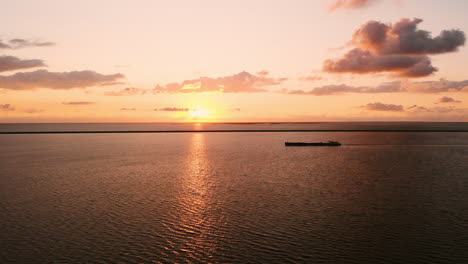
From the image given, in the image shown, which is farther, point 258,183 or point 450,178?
point 450,178

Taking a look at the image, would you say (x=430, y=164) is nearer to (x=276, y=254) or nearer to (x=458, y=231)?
(x=458, y=231)

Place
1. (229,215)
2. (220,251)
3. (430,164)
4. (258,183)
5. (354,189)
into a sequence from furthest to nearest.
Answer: (430,164), (258,183), (354,189), (229,215), (220,251)

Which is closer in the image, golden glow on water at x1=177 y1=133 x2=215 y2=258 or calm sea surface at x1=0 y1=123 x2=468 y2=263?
calm sea surface at x1=0 y1=123 x2=468 y2=263

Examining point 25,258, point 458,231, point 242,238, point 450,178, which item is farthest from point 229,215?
point 450,178

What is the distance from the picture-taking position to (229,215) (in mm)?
25938

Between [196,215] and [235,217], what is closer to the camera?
[235,217]

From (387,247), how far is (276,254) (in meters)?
6.79

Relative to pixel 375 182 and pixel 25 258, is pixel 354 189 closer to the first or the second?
pixel 375 182

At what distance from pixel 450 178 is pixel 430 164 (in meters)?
15.3

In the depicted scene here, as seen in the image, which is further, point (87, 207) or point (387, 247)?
point (87, 207)

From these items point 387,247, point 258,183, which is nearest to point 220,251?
point 387,247

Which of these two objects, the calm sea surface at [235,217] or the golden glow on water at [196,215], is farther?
the golden glow on water at [196,215]

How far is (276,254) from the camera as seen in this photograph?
58.9 feet

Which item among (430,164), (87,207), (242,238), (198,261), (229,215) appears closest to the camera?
(198,261)
